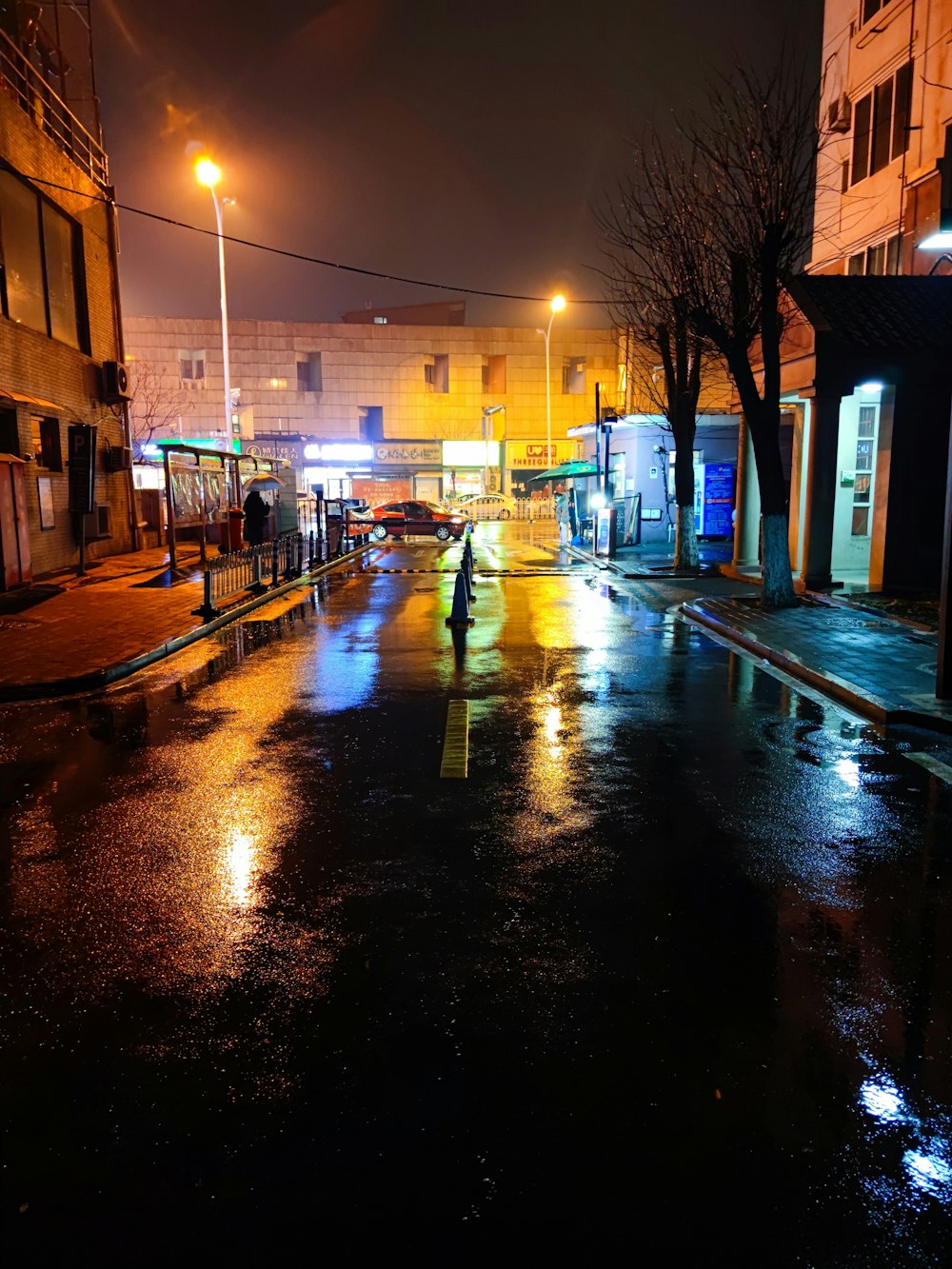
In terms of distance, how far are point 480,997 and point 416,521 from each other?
3460 cm

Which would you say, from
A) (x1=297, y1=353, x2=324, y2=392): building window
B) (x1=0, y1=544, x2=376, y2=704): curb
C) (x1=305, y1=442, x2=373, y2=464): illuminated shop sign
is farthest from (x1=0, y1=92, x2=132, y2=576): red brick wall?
(x1=297, y1=353, x2=324, y2=392): building window

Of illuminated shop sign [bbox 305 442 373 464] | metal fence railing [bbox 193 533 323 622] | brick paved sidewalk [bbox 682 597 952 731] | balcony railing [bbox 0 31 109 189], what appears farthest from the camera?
illuminated shop sign [bbox 305 442 373 464]

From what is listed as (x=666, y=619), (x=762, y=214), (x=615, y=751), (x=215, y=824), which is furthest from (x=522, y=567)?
(x=215, y=824)

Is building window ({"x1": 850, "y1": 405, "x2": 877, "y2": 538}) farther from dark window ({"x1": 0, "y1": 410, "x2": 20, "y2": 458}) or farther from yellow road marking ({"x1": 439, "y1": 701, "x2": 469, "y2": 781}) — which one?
dark window ({"x1": 0, "y1": 410, "x2": 20, "y2": 458})

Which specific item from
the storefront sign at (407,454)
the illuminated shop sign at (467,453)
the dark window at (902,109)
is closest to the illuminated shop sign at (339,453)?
the storefront sign at (407,454)

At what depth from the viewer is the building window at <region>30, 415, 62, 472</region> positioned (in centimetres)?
2039

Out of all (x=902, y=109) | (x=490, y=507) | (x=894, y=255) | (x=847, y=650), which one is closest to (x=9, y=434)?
(x=847, y=650)

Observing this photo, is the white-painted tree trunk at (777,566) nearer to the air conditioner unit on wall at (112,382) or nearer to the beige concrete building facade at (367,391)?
the air conditioner unit on wall at (112,382)

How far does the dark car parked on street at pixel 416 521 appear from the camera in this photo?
121 feet

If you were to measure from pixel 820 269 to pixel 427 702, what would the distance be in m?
22.7

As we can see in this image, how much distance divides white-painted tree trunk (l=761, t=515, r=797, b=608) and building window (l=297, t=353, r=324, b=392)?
194ft

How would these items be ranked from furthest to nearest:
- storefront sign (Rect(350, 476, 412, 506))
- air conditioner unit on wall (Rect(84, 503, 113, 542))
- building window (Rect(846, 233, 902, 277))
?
storefront sign (Rect(350, 476, 412, 506))
air conditioner unit on wall (Rect(84, 503, 113, 542))
building window (Rect(846, 233, 902, 277))

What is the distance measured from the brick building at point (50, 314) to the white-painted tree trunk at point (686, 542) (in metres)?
13.9

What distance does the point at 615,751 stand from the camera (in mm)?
7496
